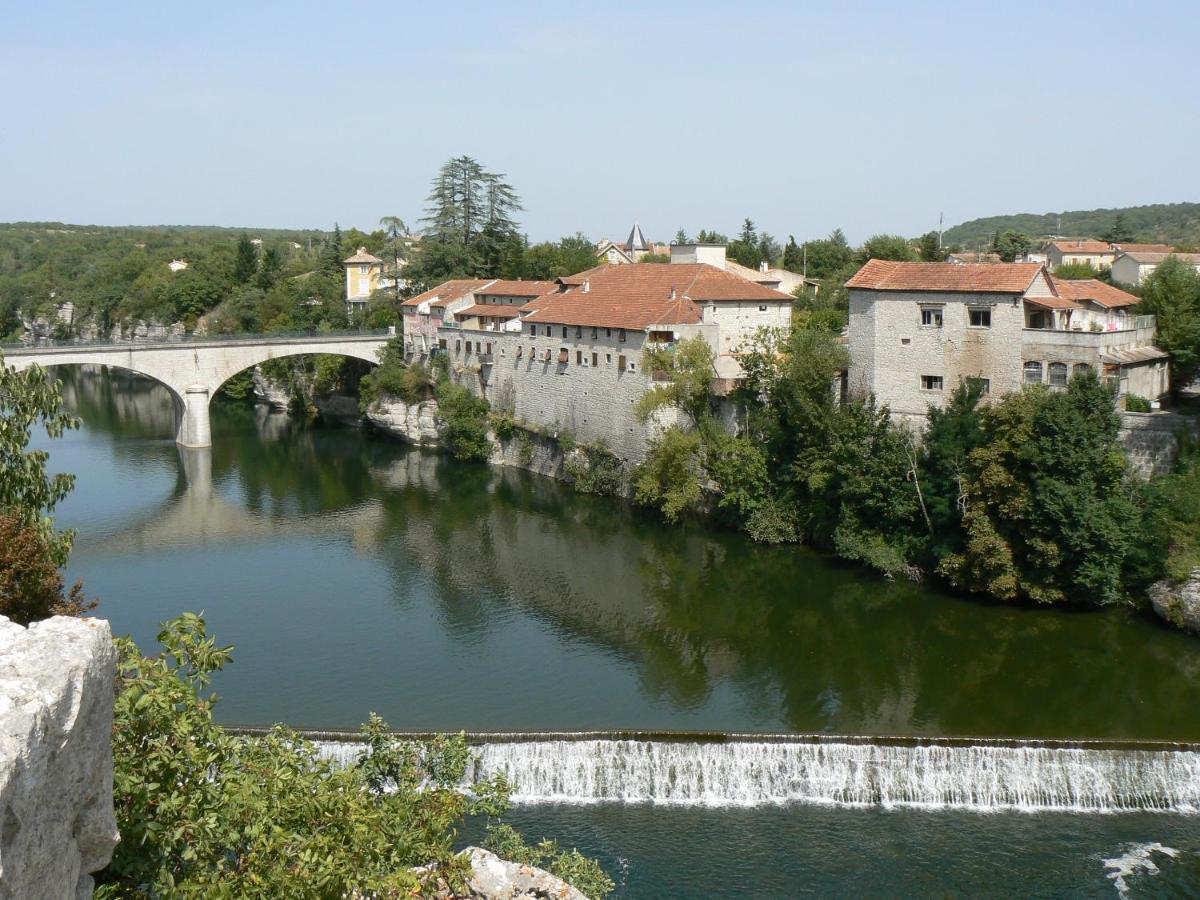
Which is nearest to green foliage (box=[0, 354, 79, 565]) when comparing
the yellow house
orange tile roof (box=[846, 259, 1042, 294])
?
orange tile roof (box=[846, 259, 1042, 294])

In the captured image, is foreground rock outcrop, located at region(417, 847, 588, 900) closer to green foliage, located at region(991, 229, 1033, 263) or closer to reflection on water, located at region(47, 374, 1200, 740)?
reflection on water, located at region(47, 374, 1200, 740)

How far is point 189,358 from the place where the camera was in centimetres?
5603

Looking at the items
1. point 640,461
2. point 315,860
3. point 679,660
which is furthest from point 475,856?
point 640,461

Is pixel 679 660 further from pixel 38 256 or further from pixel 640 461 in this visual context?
pixel 38 256

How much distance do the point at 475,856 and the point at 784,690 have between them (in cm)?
1165

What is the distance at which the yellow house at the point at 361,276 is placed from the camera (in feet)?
271

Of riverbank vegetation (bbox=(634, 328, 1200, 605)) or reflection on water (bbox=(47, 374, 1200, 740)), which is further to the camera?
riverbank vegetation (bbox=(634, 328, 1200, 605))

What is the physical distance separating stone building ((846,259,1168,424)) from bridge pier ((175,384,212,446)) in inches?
1302

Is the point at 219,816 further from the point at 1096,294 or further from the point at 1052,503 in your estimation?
the point at 1096,294

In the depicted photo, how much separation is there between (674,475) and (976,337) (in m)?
10.9

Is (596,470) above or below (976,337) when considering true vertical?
below

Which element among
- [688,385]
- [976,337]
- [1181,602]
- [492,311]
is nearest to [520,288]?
[492,311]

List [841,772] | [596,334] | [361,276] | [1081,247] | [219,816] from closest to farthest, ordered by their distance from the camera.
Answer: [219,816]
[841,772]
[596,334]
[1081,247]
[361,276]

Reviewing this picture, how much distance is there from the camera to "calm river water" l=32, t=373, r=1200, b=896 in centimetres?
1930
